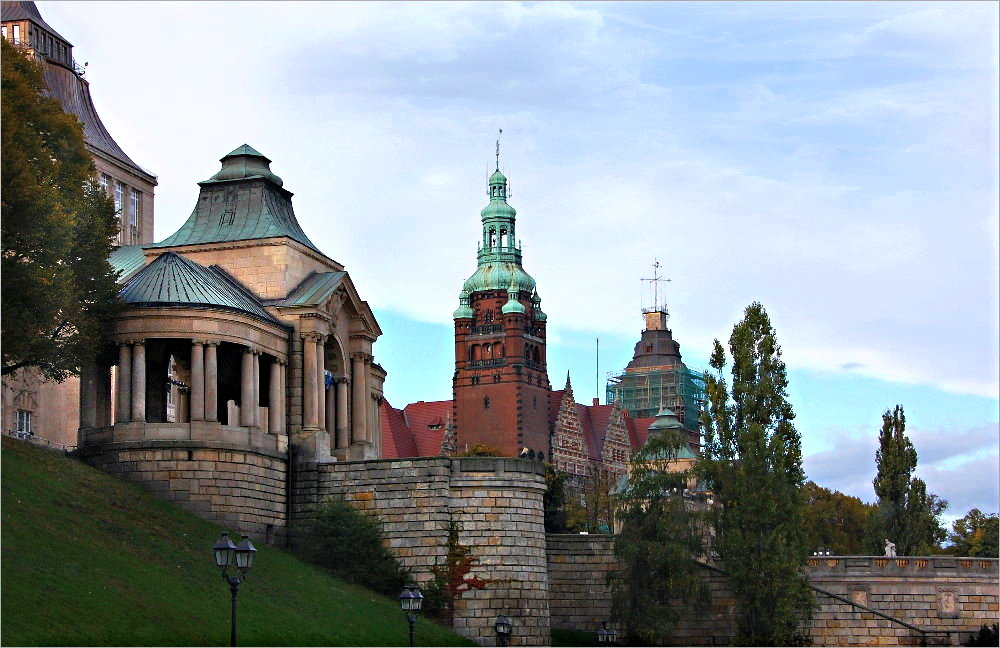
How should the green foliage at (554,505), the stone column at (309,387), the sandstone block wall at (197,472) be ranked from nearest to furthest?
the sandstone block wall at (197,472), the stone column at (309,387), the green foliage at (554,505)

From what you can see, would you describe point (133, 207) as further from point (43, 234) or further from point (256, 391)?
point (43, 234)

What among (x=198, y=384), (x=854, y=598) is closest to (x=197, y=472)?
(x=198, y=384)

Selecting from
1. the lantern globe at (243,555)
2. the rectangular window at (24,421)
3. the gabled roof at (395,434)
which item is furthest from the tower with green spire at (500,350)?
the lantern globe at (243,555)

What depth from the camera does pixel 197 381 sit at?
5988cm

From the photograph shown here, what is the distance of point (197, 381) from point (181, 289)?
3.36 metres

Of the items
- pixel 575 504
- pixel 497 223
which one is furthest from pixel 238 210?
pixel 497 223

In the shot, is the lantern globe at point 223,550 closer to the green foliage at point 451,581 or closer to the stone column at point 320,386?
the green foliage at point 451,581

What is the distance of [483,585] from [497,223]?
136446 mm

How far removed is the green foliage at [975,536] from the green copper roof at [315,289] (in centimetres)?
6819

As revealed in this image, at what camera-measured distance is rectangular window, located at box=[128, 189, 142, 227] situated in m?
100

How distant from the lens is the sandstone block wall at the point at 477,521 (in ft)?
193

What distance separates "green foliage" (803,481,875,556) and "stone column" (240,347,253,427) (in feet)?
262

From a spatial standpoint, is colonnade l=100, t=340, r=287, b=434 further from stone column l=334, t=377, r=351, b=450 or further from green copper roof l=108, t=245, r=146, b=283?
stone column l=334, t=377, r=351, b=450

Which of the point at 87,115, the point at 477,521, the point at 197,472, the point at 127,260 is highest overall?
the point at 87,115
